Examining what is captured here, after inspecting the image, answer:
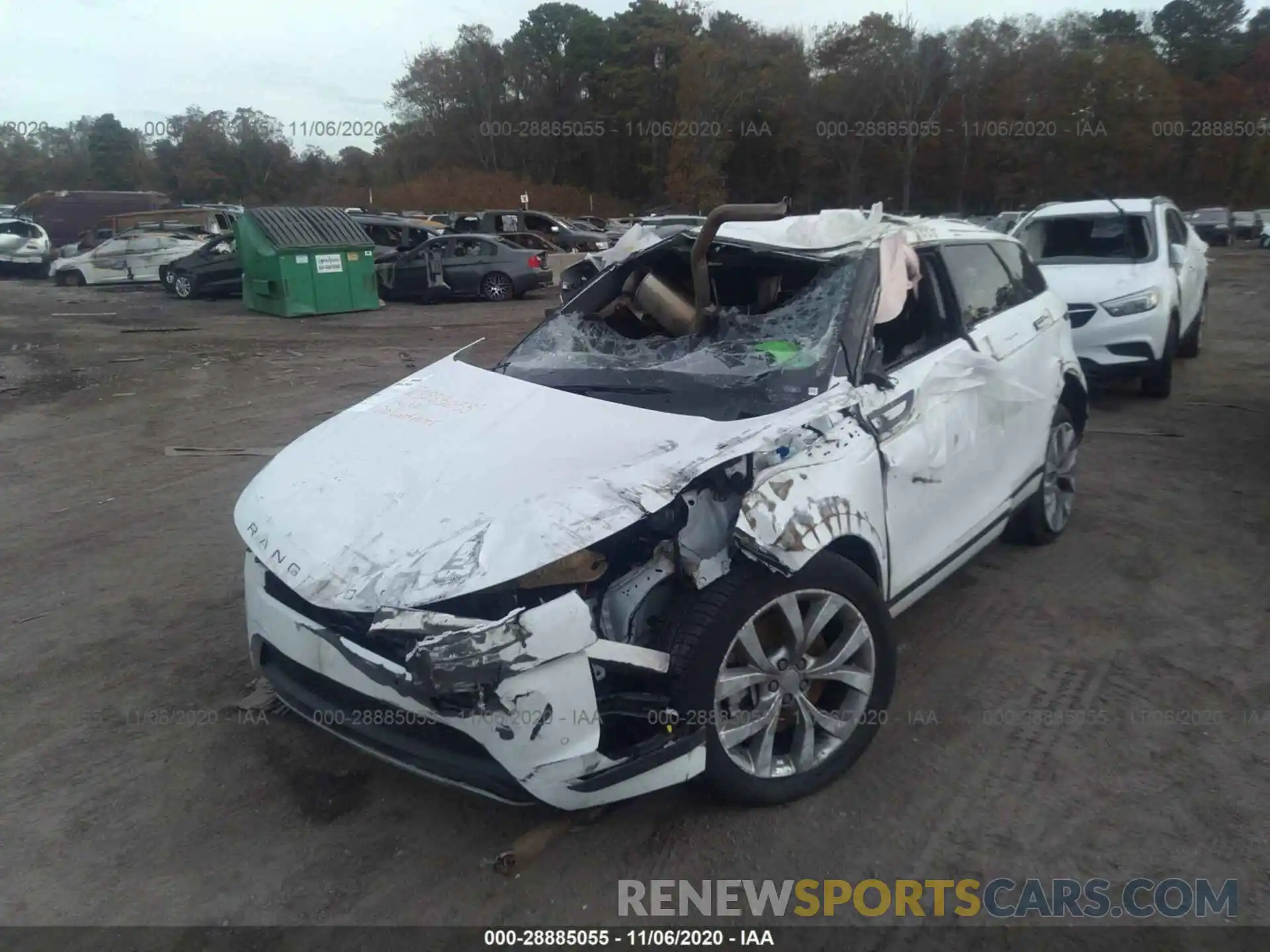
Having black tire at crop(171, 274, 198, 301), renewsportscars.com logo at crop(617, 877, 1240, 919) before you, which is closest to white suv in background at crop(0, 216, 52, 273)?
black tire at crop(171, 274, 198, 301)

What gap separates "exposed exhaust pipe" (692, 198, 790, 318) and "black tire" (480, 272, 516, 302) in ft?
52.3

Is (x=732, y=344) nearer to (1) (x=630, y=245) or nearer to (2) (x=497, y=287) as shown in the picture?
(1) (x=630, y=245)

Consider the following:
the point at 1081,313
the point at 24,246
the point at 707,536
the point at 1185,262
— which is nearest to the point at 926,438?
the point at 707,536

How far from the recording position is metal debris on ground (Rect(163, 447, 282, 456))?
7664 millimetres

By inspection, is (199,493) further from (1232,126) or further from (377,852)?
(1232,126)

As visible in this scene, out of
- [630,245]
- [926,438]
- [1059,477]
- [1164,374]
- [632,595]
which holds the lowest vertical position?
[1164,374]

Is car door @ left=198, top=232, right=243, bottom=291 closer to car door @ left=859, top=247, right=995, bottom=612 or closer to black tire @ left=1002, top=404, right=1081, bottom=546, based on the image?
black tire @ left=1002, top=404, right=1081, bottom=546

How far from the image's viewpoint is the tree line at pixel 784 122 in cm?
4272

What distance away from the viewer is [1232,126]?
4541 centimetres

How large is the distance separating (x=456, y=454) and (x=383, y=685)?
34.2 inches

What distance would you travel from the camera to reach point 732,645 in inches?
111

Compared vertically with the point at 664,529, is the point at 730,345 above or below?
above

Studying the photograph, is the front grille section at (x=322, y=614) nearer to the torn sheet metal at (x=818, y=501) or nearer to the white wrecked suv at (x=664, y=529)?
the white wrecked suv at (x=664, y=529)

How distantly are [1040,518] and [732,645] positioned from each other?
2915mm
